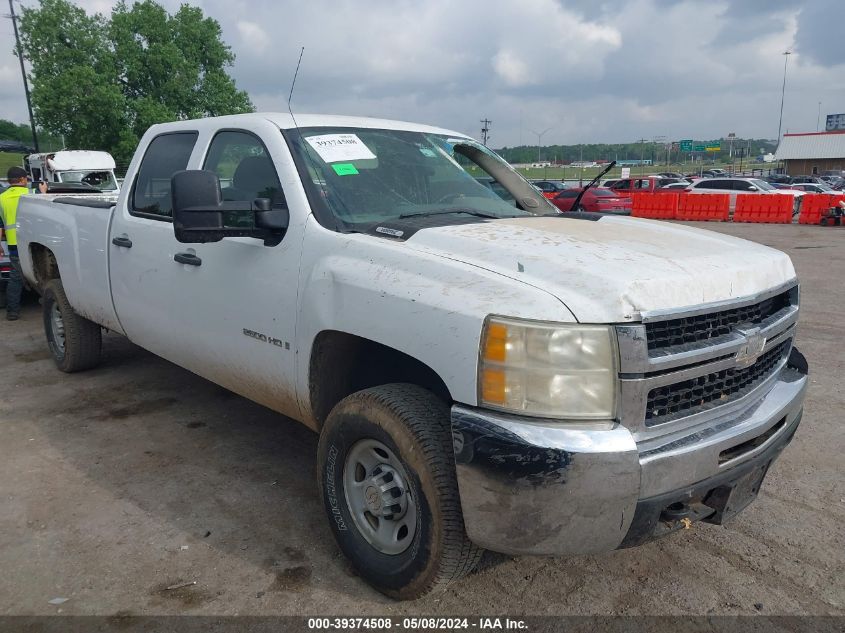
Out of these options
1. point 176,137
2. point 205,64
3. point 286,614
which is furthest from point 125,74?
point 286,614

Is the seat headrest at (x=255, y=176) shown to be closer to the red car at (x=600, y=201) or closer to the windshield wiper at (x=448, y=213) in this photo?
the windshield wiper at (x=448, y=213)

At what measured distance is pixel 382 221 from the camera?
9.87 feet

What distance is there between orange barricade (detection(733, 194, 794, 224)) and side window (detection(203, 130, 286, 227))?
72.6 feet

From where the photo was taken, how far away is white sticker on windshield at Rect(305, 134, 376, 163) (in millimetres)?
3248

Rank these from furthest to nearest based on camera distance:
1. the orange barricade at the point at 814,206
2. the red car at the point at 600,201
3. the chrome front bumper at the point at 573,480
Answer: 1. the red car at the point at 600,201
2. the orange barricade at the point at 814,206
3. the chrome front bumper at the point at 573,480

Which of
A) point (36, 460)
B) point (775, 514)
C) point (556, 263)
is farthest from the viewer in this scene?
point (36, 460)

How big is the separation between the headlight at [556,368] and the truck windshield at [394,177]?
3.63 feet

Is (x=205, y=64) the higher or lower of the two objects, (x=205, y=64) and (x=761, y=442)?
the higher

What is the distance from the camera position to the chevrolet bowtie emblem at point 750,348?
8.04 feet

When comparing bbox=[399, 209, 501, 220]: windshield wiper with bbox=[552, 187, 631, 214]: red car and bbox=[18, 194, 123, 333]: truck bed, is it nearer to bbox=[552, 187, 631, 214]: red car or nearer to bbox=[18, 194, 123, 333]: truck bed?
bbox=[18, 194, 123, 333]: truck bed

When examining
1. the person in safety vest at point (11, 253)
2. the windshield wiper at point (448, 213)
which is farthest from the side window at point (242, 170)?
the person in safety vest at point (11, 253)

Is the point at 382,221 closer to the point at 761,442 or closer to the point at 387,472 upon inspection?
the point at 387,472

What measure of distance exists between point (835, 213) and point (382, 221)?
21455 mm

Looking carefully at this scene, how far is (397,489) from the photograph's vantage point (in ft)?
8.51
